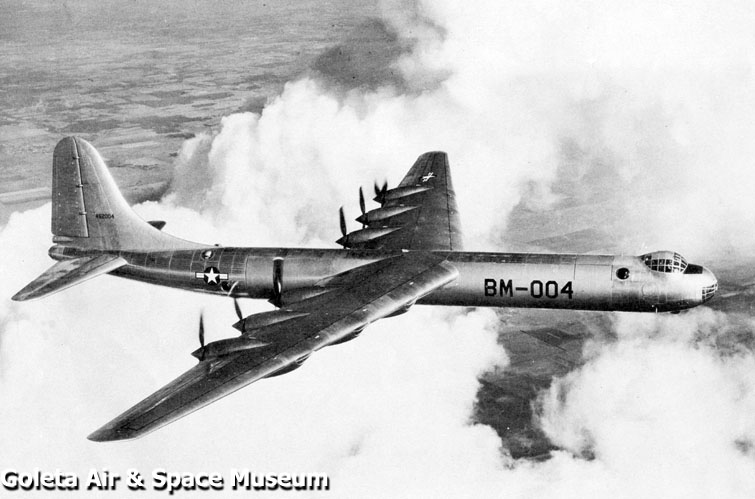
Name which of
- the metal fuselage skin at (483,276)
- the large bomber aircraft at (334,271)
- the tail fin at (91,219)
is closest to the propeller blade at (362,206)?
the large bomber aircraft at (334,271)

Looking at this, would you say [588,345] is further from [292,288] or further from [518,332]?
[292,288]

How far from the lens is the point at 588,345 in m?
54.1

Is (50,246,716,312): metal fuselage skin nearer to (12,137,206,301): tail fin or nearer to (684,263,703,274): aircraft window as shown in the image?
(684,263,703,274): aircraft window

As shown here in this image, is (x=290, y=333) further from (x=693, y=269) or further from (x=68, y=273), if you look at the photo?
(x=693, y=269)

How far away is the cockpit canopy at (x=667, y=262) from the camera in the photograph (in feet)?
86.9

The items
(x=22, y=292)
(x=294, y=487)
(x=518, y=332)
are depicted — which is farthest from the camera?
(x=518, y=332)

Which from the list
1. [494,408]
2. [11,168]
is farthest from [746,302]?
[11,168]

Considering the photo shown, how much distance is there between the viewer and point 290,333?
21.7 meters

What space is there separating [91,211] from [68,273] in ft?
10.5

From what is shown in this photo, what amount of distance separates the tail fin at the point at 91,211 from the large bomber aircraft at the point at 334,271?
0.04 meters

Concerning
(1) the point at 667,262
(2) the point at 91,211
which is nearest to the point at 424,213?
(1) the point at 667,262

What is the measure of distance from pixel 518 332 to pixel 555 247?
8.32 m

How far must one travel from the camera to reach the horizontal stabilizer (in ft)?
91.0

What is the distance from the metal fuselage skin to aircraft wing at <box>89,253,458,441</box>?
1086mm
